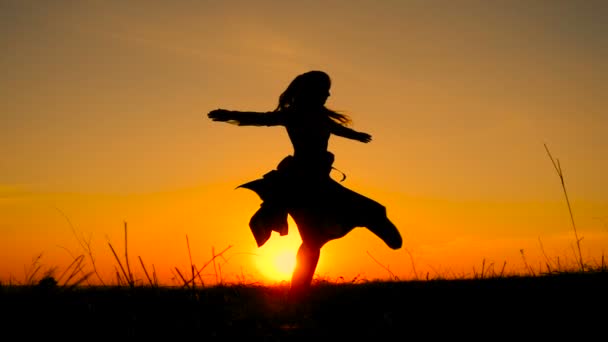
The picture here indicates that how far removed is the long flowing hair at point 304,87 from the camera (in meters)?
7.41

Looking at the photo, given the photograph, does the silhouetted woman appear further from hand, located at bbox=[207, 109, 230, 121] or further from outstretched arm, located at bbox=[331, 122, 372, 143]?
outstretched arm, located at bbox=[331, 122, 372, 143]

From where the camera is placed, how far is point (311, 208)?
6992 millimetres

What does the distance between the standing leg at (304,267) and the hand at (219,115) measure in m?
1.59

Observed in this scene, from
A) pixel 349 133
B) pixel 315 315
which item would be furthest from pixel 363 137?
pixel 315 315

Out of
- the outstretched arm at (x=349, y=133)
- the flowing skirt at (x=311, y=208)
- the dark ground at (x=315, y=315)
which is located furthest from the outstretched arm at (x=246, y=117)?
the dark ground at (x=315, y=315)

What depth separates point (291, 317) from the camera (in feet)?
15.5

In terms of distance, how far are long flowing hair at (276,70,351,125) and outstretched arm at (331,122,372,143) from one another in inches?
9.2

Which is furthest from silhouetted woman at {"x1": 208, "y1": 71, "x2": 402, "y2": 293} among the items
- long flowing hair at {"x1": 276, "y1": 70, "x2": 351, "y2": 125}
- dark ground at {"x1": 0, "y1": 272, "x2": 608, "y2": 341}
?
dark ground at {"x1": 0, "y1": 272, "x2": 608, "y2": 341}

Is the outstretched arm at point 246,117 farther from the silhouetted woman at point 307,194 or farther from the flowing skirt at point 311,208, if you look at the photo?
the flowing skirt at point 311,208

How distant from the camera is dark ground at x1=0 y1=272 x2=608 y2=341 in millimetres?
3523

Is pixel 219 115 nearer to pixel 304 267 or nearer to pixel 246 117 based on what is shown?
pixel 246 117

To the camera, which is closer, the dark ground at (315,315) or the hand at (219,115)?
the dark ground at (315,315)

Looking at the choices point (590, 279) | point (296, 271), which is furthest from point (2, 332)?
point (590, 279)

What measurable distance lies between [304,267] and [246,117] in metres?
1.72
